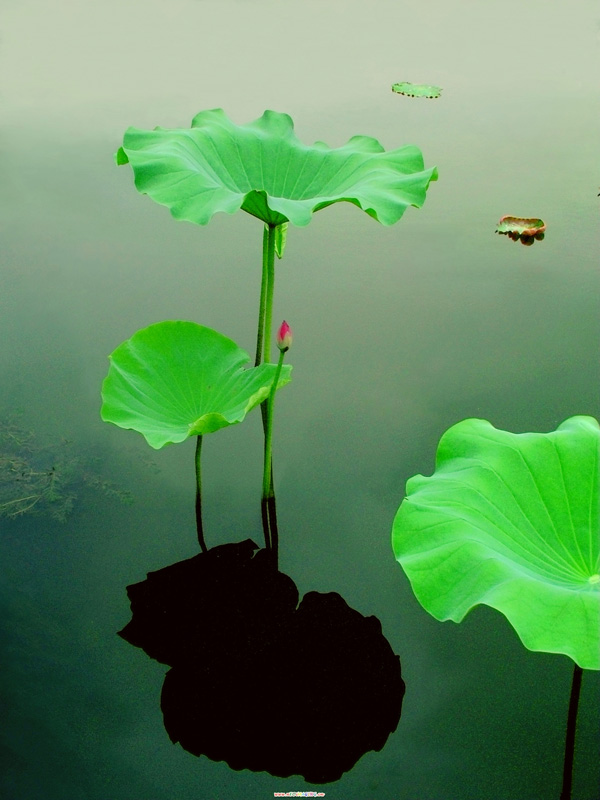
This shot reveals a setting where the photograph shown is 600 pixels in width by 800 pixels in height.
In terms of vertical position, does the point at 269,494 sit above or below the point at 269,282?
below

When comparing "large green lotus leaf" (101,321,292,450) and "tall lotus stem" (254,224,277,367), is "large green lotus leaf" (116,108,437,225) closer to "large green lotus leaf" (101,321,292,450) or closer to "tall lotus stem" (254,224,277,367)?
"tall lotus stem" (254,224,277,367)

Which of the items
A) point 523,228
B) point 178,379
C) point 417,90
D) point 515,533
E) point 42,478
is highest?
point 417,90

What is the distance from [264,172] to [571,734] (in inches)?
56.1

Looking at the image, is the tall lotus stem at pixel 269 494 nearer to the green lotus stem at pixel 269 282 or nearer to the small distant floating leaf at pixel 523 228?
the green lotus stem at pixel 269 282

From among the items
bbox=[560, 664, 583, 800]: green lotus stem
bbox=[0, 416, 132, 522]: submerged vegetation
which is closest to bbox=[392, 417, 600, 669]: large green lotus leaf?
bbox=[560, 664, 583, 800]: green lotus stem

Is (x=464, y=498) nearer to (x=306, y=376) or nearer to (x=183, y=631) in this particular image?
(x=183, y=631)

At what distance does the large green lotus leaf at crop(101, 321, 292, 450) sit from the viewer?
6.14 ft

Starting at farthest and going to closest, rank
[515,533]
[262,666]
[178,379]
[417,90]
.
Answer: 1. [417,90]
2. [178,379]
3. [262,666]
4. [515,533]

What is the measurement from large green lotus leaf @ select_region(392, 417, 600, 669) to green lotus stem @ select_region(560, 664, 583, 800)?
24 cm

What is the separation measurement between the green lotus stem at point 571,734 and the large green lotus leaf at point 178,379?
835 mm

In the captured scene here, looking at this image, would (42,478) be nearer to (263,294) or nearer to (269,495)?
(269,495)

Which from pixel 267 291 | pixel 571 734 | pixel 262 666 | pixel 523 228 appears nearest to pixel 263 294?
pixel 267 291

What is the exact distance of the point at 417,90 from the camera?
390 centimetres

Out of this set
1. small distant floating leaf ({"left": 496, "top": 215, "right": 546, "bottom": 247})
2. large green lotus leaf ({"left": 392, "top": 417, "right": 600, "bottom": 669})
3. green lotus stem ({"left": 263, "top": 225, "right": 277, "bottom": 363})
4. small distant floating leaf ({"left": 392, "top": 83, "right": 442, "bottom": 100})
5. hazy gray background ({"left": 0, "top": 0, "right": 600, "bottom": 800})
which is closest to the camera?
large green lotus leaf ({"left": 392, "top": 417, "right": 600, "bottom": 669})
